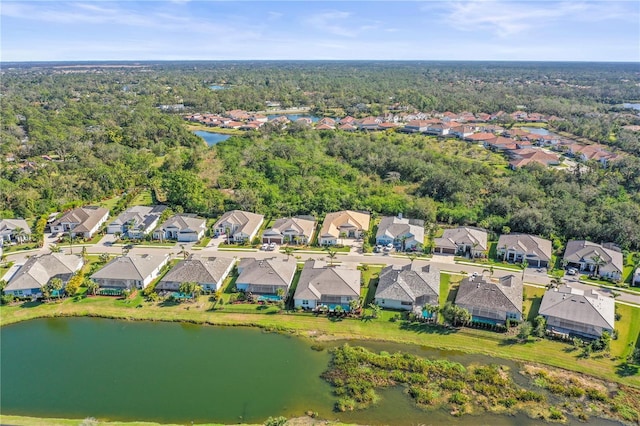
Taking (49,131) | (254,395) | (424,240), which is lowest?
(254,395)

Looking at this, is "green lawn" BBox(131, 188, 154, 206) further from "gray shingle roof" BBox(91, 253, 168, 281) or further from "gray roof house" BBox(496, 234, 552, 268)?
"gray roof house" BBox(496, 234, 552, 268)

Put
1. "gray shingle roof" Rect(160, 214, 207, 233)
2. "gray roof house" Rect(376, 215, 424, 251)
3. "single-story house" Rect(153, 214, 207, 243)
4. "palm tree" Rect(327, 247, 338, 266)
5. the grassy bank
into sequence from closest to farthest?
the grassy bank → "palm tree" Rect(327, 247, 338, 266) → "gray roof house" Rect(376, 215, 424, 251) → "single-story house" Rect(153, 214, 207, 243) → "gray shingle roof" Rect(160, 214, 207, 233)

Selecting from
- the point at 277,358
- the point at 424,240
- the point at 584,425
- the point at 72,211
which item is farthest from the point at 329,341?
the point at 72,211

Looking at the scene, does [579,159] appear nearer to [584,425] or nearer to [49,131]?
[584,425]

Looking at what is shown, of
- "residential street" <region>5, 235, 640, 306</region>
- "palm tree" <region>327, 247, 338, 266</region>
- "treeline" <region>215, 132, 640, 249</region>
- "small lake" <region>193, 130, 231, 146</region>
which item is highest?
"small lake" <region>193, 130, 231, 146</region>

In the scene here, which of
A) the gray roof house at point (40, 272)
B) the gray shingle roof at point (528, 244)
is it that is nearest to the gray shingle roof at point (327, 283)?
the gray shingle roof at point (528, 244)

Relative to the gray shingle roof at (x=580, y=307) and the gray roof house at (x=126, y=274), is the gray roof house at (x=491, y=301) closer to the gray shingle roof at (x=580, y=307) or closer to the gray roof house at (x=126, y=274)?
Result: the gray shingle roof at (x=580, y=307)

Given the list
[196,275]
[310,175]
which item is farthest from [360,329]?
[310,175]

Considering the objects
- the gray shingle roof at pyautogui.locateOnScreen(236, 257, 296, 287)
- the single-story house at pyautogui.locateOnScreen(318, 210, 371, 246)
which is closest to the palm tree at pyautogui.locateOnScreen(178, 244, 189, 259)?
the gray shingle roof at pyautogui.locateOnScreen(236, 257, 296, 287)
